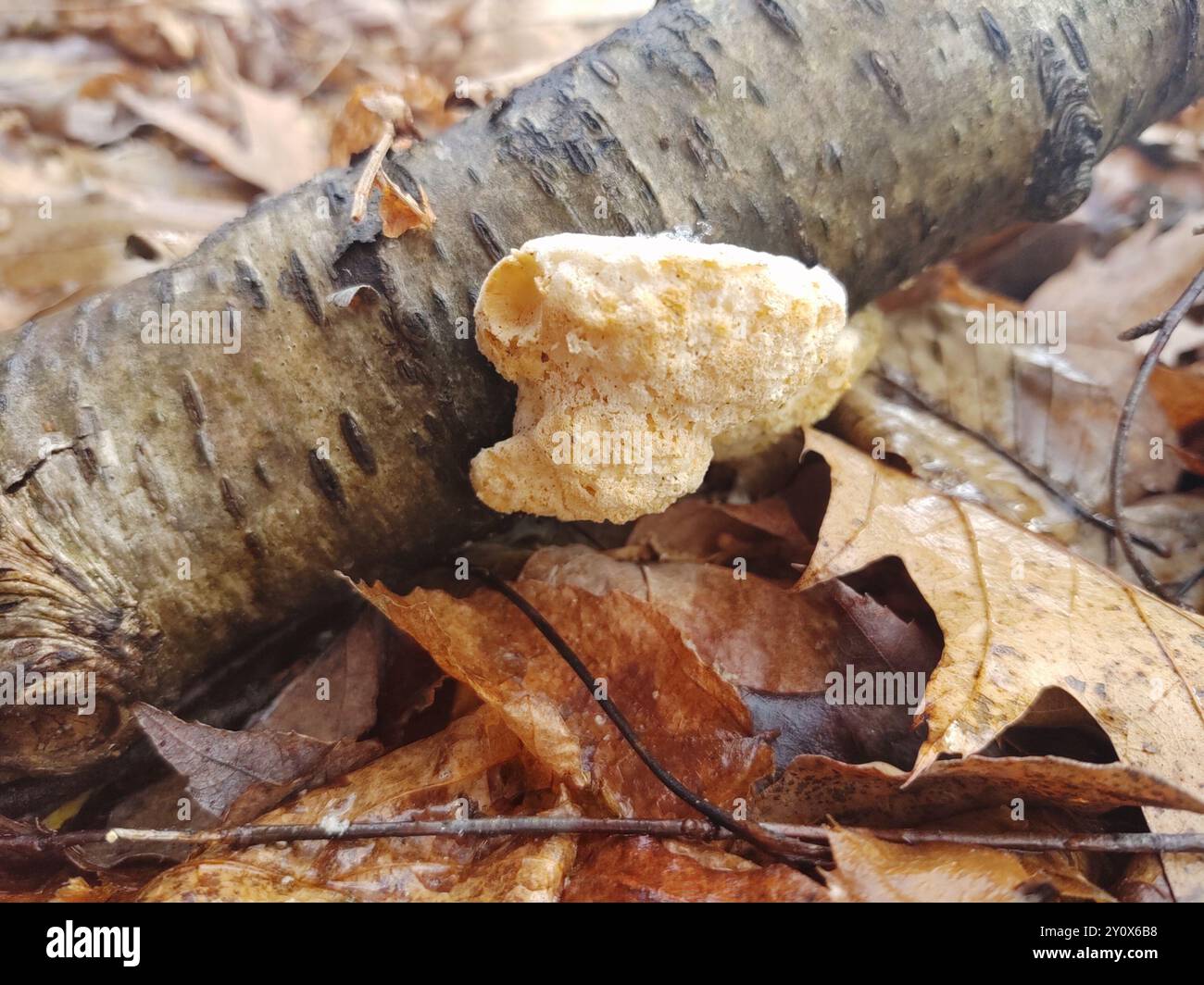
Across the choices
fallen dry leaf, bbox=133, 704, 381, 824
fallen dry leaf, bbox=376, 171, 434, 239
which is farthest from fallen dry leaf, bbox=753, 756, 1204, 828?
fallen dry leaf, bbox=376, 171, 434, 239

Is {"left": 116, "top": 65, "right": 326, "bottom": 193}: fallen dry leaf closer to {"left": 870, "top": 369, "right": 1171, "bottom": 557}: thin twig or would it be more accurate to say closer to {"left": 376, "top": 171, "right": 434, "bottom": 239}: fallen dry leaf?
{"left": 376, "top": 171, "right": 434, "bottom": 239}: fallen dry leaf

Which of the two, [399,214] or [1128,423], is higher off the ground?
[399,214]

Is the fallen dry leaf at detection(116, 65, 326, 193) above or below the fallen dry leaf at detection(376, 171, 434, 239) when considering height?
above

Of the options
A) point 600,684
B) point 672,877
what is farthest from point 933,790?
point 600,684

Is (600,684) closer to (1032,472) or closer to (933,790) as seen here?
(933,790)

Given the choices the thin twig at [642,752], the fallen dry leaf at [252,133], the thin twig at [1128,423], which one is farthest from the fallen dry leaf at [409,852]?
the fallen dry leaf at [252,133]
